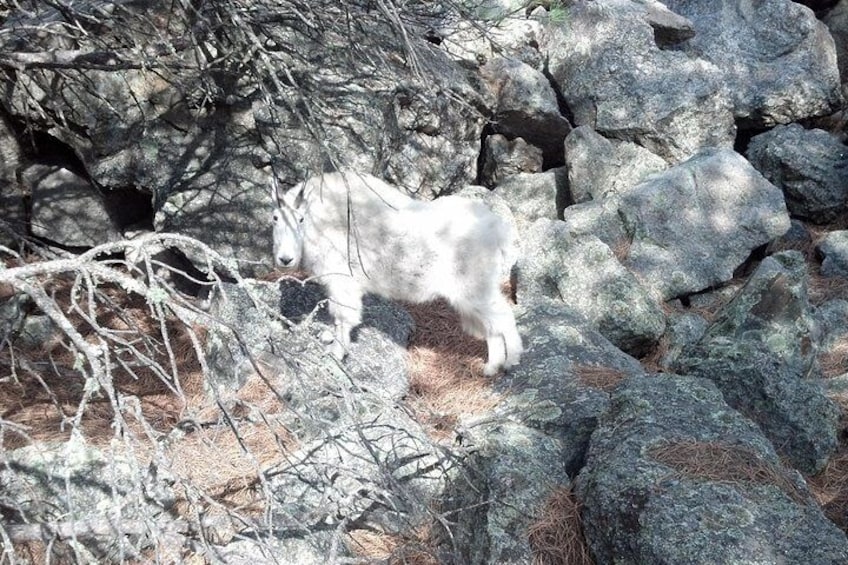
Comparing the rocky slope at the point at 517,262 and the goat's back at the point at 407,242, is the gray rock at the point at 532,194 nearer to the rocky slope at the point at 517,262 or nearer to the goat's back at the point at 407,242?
the rocky slope at the point at 517,262

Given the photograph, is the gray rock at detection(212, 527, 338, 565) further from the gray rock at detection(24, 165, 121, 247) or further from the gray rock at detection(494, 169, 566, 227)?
the gray rock at detection(494, 169, 566, 227)

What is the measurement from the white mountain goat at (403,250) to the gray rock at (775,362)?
1.52m

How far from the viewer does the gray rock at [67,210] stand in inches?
286

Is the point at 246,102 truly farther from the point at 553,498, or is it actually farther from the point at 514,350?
the point at 553,498

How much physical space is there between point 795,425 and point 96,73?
6.47 m

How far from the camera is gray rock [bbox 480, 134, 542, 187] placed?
9891 millimetres

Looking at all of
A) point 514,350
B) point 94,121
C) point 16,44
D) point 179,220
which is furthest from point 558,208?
point 16,44

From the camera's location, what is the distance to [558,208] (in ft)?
31.8

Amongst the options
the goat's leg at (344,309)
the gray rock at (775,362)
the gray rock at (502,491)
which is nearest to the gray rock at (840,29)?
the gray rock at (775,362)

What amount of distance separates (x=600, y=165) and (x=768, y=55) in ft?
13.4

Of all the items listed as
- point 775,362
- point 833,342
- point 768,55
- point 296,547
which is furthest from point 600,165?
point 296,547

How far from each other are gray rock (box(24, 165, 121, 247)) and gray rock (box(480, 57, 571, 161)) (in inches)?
192

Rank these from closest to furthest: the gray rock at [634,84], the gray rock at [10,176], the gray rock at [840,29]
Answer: the gray rock at [10,176], the gray rock at [634,84], the gray rock at [840,29]

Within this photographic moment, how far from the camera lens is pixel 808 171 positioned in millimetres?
9859
